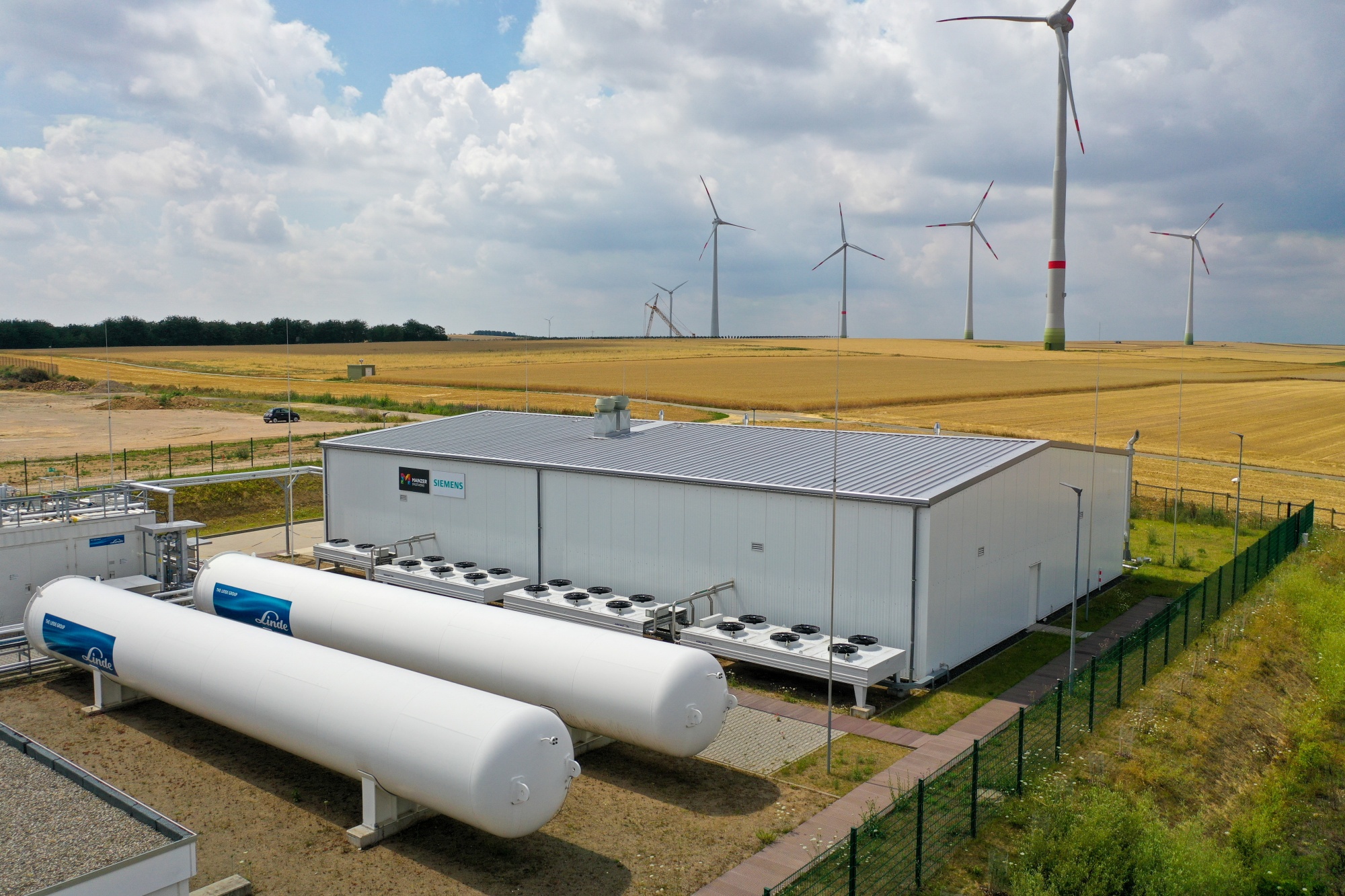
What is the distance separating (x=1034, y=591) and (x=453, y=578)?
54.7 ft

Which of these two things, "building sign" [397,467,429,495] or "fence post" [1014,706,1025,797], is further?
"building sign" [397,467,429,495]

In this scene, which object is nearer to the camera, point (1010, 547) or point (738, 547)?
point (738, 547)

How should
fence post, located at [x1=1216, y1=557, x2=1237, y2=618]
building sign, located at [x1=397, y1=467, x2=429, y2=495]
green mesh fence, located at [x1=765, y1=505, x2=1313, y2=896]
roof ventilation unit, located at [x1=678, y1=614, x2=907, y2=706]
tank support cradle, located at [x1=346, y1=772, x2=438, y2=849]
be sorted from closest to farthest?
green mesh fence, located at [x1=765, y1=505, x2=1313, y2=896] < tank support cradle, located at [x1=346, y1=772, x2=438, y2=849] < roof ventilation unit, located at [x1=678, y1=614, x2=907, y2=706] < fence post, located at [x1=1216, y1=557, x2=1237, y2=618] < building sign, located at [x1=397, y1=467, x2=429, y2=495]

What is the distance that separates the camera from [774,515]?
963 inches

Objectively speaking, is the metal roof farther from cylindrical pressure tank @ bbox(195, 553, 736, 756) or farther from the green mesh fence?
cylindrical pressure tank @ bbox(195, 553, 736, 756)

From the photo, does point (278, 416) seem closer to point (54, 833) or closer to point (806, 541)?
point (806, 541)

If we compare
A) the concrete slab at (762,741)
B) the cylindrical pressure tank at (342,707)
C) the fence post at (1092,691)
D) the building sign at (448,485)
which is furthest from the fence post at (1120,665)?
the building sign at (448,485)

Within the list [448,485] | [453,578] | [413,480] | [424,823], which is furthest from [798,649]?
[413,480]

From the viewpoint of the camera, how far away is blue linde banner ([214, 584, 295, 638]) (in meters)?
23.1

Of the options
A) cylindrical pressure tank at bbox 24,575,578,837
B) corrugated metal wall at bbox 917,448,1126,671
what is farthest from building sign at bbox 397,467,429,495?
corrugated metal wall at bbox 917,448,1126,671

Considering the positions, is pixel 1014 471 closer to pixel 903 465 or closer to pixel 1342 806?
pixel 903 465

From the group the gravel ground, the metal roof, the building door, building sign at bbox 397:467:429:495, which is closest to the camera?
the gravel ground

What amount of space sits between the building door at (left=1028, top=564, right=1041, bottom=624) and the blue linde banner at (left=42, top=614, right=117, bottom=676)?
22455 mm

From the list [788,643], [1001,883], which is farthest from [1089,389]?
[1001,883]
